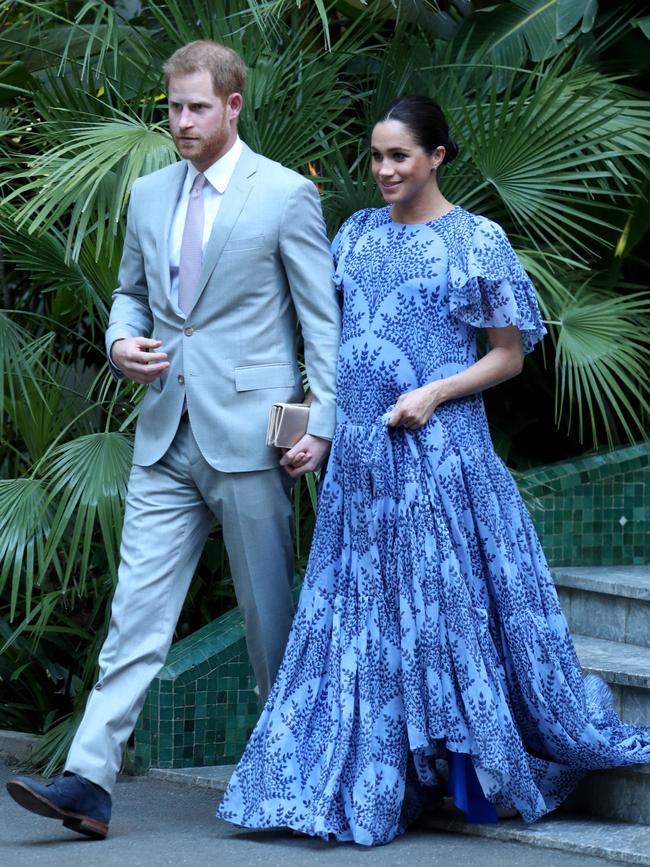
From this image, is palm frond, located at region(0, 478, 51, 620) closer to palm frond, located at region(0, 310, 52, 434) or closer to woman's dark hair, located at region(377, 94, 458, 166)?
palm frond, located at region(0, 310, 52, 434)

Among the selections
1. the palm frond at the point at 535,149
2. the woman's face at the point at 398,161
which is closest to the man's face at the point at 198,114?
the woman's face at the point at 398,161

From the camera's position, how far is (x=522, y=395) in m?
6.29

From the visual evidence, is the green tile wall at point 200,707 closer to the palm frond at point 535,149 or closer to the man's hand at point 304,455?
the man's hand at point 304,455

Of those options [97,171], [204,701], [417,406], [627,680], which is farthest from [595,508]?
[97,171]

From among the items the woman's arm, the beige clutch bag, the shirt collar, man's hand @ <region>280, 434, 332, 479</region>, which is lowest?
man's hand @ <region>280, 434, 332, 479</region>

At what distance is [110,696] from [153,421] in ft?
2.21

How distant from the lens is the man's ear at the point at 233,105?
12.4 feet

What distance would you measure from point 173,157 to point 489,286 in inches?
55.0

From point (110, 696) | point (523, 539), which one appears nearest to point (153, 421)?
point (110, 696)

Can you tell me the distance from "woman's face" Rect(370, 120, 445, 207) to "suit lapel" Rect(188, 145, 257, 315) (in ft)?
1.04

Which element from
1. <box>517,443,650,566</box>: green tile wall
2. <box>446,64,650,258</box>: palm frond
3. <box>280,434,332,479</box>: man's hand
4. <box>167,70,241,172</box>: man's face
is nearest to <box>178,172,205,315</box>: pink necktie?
<box>167,70,241,172</box>: man's face

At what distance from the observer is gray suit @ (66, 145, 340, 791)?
3.77 metres

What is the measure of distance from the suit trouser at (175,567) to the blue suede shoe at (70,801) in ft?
0.15

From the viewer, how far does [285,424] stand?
12.3 ft
